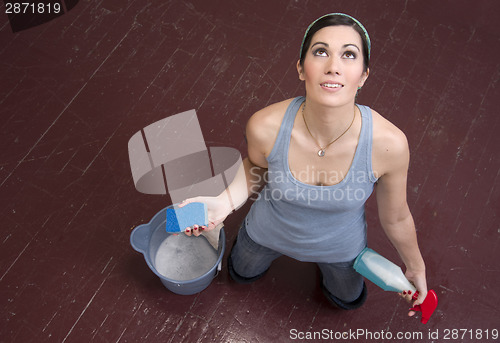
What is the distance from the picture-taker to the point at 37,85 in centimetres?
227

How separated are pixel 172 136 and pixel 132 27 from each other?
2.18ft

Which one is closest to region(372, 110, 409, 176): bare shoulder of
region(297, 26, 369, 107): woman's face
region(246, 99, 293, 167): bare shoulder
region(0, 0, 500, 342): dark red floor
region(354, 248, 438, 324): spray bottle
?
region(297, 26, 369, 107): woman's face

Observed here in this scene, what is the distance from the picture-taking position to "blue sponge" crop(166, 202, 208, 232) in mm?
1420

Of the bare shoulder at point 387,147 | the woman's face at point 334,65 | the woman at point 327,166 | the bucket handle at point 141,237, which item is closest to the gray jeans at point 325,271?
the woman at point 327,166

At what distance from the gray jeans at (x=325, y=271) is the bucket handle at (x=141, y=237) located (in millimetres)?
314

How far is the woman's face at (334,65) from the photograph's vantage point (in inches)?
44.7

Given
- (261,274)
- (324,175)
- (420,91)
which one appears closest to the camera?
(324,175)

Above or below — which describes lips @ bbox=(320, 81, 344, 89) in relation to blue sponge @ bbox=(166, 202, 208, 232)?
above

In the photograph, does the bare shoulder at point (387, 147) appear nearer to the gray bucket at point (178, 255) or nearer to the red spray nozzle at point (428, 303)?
the red spray nozzle at point (428, 303)

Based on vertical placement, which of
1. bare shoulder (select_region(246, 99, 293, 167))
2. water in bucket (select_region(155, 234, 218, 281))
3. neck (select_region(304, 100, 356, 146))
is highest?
neck (select_region(304, 100, 356, 146))

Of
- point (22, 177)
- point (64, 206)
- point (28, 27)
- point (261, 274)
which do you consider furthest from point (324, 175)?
point (28, 27)

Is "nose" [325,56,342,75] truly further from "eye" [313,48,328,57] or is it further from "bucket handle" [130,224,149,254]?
"bucket handle" [130,224,149,254]

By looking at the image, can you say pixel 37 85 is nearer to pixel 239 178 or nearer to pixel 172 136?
pixel 172 136

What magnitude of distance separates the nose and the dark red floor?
0.97 m
